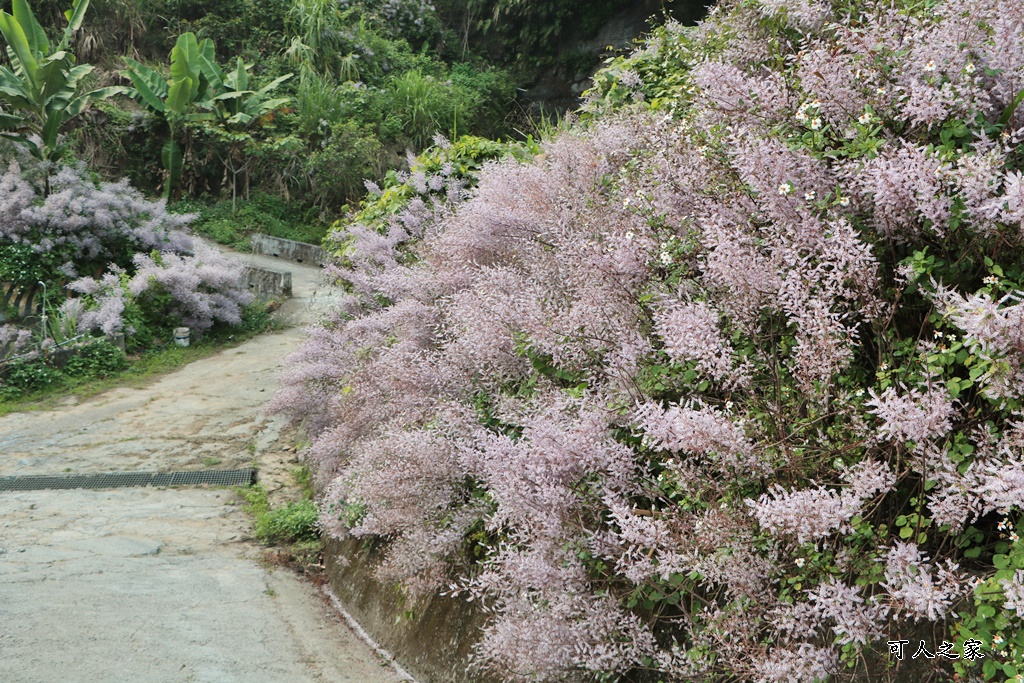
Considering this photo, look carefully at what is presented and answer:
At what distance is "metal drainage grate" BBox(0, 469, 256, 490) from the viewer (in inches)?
294

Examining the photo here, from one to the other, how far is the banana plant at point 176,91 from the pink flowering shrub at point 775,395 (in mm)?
15241

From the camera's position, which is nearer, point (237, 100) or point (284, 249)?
point (284, 249)

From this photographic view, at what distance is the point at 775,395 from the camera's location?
255cm

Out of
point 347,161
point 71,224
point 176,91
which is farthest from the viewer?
point 347,161

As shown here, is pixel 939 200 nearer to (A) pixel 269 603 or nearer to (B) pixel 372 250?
(A) pixel 269 603

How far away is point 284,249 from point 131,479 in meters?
10.1

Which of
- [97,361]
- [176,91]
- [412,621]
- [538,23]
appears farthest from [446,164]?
[538,23]

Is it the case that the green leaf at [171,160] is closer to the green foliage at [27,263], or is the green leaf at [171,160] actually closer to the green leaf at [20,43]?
the green leaf at [20,43]

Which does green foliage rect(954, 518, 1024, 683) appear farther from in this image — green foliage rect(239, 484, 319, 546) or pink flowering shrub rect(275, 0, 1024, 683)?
green foliage rect(239, 484, 319, 546)

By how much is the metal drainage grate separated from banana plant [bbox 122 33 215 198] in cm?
1061

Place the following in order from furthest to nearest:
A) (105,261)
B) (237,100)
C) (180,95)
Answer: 1. (237,100)
2. (180,95)
3. (105,261)

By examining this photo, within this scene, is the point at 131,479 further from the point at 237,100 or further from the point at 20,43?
the point at 237,100

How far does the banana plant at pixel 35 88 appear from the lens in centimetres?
1357

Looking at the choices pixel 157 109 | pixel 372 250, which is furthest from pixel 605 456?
pixel 157 109
